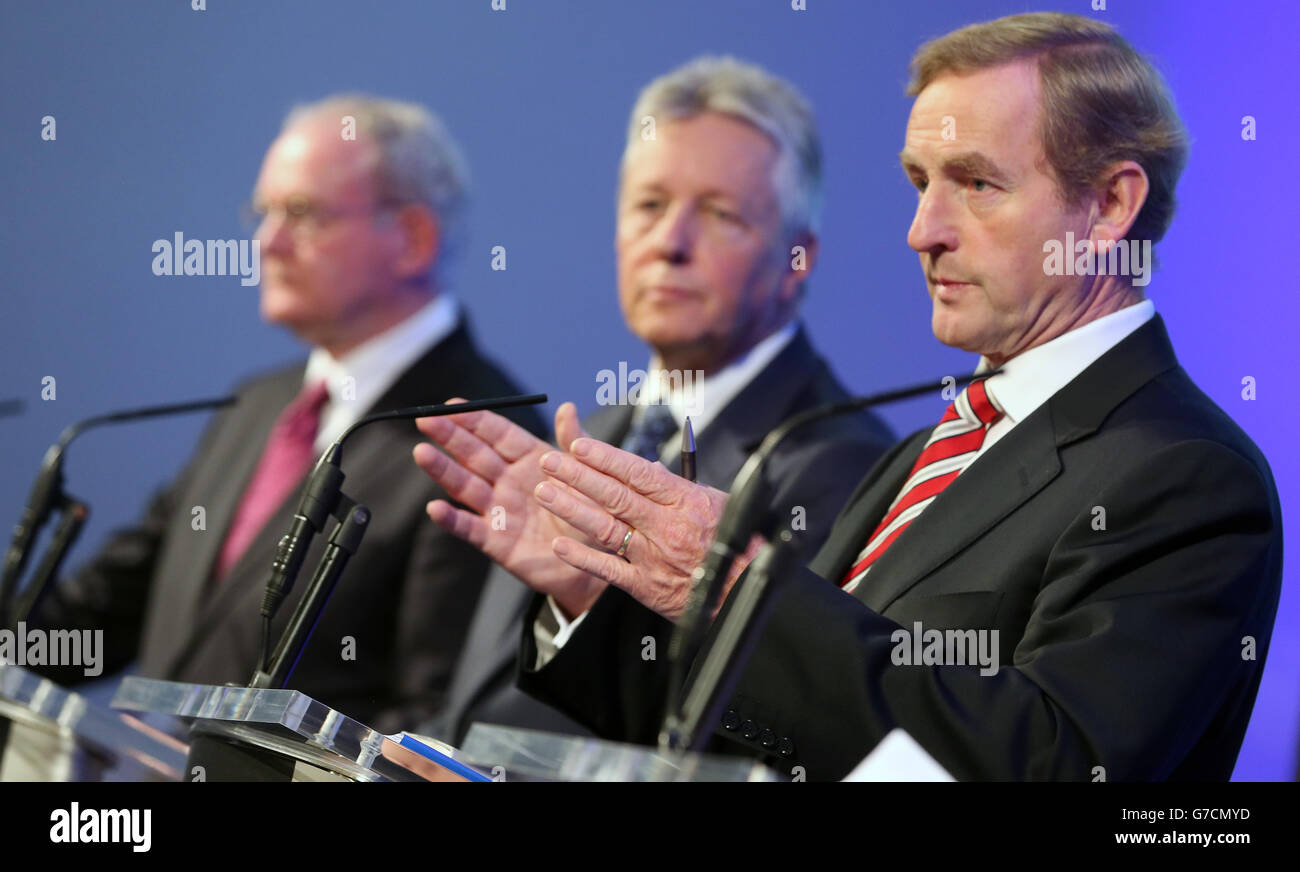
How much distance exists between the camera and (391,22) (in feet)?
13.1

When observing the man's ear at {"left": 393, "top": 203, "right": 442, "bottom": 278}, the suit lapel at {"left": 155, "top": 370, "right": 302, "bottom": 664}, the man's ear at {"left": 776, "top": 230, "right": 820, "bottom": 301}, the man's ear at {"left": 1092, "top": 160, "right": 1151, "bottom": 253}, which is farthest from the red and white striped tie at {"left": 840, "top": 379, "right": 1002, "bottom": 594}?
the man's ear at {"left": 393, "top": 203, "right": 442, "bottom": 278}

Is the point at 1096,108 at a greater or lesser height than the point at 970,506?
greater

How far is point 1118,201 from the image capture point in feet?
6.52

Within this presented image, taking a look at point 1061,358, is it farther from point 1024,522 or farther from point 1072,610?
point 1072,610

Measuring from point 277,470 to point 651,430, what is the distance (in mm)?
1181

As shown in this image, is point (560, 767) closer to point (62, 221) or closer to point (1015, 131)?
point (1015, 131)

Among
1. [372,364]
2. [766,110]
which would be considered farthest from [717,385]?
[372,364]

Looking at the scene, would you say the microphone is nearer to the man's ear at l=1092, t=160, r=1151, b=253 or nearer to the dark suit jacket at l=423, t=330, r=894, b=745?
the dark suit jacket at l=423, t=330, r=894, b=745

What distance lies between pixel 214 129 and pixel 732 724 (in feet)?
10.1

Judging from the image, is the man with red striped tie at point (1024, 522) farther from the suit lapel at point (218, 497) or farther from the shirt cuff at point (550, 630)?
the suit lapel at point (218, 497)

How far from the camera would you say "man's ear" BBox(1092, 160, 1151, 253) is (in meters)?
1.97

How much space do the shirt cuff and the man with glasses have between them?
1036 millimetres

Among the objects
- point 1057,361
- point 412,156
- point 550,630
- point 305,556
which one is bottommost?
point 550,630

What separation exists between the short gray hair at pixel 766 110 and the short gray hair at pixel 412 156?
93cm
